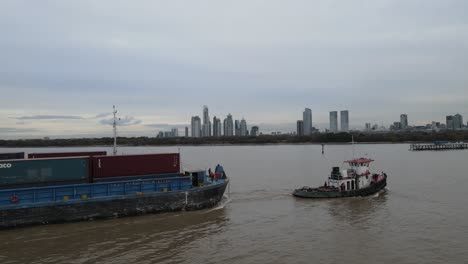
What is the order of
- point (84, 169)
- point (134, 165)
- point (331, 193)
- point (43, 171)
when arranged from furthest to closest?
point (331, 193) < point (134, 165) < point (84, 169) < point (43, 171)

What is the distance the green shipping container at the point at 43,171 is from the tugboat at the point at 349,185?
17.1 meters

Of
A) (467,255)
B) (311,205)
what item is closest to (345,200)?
(311,205)

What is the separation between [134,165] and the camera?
91.2 feet

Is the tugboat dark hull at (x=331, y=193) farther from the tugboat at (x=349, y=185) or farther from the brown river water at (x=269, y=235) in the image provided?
the brown river water at (x=269, y=235)

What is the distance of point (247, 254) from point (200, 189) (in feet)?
33.8

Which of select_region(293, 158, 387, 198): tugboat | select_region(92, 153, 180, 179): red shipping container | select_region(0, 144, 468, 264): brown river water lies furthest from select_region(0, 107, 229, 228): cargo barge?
select_region(293, 158, 387, 198): tugboat

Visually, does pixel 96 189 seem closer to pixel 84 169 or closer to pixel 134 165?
pixel 84 169

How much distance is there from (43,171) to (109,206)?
4.67 m

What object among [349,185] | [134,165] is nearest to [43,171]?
[134,165]

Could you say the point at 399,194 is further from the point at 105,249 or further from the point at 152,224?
the point at 105,249

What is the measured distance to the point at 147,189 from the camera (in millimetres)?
26516

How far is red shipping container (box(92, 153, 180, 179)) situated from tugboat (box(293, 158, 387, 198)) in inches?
432

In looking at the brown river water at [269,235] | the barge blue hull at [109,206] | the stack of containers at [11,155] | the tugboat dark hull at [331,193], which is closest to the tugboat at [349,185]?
the tugboat dark hull at [331,193]

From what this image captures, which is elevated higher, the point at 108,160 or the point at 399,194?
the point at 108,160
